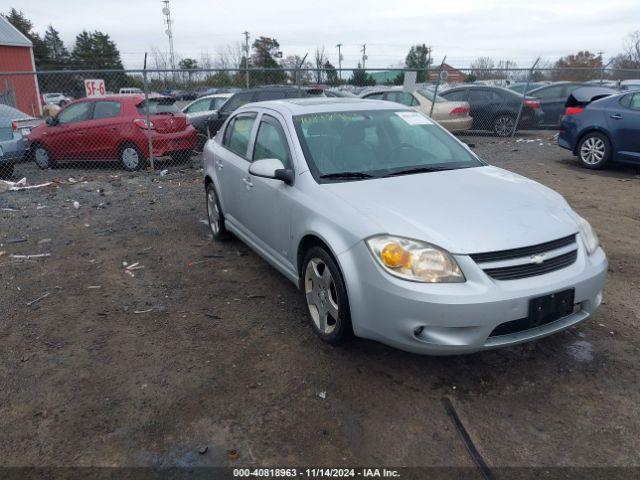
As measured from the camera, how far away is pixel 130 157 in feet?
34.3

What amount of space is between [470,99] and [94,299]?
12.9 metres

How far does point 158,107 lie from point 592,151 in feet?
28.0

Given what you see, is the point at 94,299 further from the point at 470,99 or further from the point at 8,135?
the point at 470,99

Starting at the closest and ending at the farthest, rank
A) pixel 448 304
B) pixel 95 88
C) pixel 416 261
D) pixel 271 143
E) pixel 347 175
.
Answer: pixel 448 304, pixel 416 261, pixel 347 175, pixel 271 143, pixel 95 88

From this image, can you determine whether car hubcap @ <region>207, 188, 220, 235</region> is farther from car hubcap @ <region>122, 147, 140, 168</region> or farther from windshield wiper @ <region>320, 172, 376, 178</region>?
car hubcap @ <region>122, 147, 140, 168</region>

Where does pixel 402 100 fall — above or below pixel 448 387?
above

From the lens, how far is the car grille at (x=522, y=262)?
2844 millimetres

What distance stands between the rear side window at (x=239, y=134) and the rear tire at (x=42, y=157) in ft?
24.1

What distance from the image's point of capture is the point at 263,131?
4566mm

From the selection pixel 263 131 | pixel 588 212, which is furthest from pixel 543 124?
pixel 263 131

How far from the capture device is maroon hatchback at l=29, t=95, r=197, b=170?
1019 centimetres

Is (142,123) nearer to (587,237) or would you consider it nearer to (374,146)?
(374,146)

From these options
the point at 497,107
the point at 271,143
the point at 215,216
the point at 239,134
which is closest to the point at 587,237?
the point at 271,143

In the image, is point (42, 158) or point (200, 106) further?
point (200, 106)
